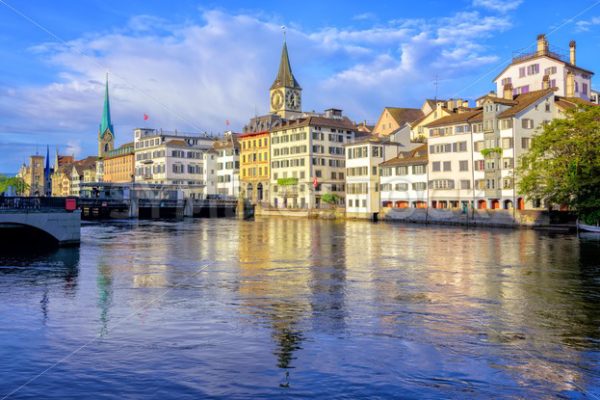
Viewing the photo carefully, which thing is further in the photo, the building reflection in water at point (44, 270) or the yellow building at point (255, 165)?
the yellow building at point (255, 165)

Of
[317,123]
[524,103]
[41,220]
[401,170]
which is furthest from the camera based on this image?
[317,123]

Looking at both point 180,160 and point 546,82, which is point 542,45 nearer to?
point 546,82

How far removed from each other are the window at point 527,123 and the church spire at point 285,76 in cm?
8837

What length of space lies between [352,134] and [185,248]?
8314 centimetres

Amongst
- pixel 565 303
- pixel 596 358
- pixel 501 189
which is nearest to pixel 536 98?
pixel 501 189

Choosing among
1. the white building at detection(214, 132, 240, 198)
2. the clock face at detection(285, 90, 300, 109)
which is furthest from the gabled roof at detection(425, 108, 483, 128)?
the clock face at detection(285, 90, 300, 109)

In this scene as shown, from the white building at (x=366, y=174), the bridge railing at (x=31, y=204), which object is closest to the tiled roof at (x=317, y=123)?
the white building at (x=366, y=174)

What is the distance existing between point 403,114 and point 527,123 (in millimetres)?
42683

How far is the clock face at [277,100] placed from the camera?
160125 millimetres

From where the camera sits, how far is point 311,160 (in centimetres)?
11844

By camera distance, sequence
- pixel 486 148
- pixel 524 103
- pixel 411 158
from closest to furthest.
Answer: pixel 524 103
pixel 486 148
pixel 411 158

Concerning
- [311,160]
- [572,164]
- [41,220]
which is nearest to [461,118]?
[572,164]

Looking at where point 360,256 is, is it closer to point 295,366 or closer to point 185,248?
point 185,248

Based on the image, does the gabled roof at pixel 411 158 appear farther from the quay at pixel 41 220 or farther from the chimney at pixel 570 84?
the quay at pixel 41 220
